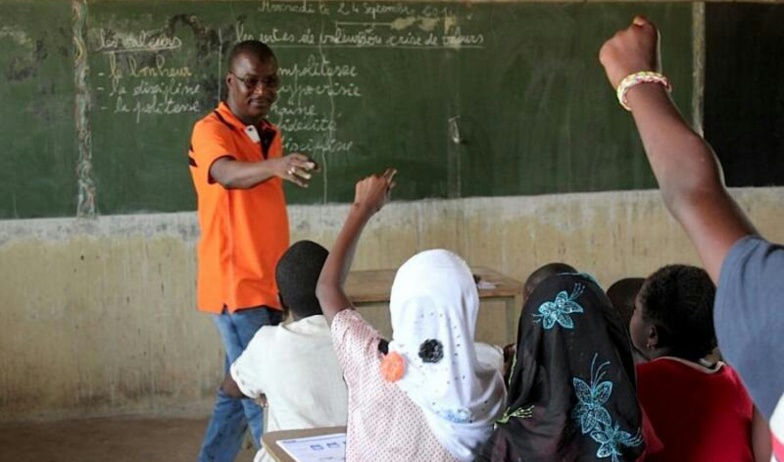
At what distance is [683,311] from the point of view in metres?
1.95

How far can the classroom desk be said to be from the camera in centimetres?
407

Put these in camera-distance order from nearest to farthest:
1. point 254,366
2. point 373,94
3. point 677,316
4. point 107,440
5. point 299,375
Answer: point 677,316 → point 299,375 → point 254,366 → point 107,440 → point 373,94

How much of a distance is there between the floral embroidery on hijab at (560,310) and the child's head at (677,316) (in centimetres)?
49

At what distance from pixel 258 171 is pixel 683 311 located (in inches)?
65.4

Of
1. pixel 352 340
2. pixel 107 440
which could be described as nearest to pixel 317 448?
pixel 352 340

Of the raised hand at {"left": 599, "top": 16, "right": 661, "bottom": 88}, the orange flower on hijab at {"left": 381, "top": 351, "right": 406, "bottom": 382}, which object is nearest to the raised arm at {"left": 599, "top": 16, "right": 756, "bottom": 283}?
the raised hand at {"left": 599, "top": 16, "right": 661, "bottom": 88}

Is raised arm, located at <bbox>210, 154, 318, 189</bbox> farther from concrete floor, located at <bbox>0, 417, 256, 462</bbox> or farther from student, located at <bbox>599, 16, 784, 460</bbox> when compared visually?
student, located at <bbox>599, 16, 784, 460</bbox>

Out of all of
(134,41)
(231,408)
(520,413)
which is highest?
(134,41)

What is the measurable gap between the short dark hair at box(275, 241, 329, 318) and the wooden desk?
1.61 feet

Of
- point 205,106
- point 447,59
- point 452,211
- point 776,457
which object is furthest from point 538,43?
point 776,457

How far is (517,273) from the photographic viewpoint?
5.49 m

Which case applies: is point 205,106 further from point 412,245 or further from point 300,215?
point 412,245

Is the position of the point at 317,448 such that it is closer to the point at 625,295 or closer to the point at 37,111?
the point at 625,295

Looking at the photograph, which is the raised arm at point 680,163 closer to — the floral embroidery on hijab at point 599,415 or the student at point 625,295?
the floral embroidery on hijab at point 599,415
